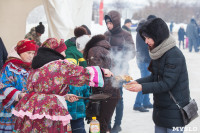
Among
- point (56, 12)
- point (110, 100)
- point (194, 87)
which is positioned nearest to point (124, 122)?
point (110, 100)

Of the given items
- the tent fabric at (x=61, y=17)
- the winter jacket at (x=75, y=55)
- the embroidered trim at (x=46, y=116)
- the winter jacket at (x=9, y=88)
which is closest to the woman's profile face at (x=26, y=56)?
the winter jacket at (x=9, y=88)

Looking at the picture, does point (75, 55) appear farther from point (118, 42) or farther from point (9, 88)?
point (118, 42)

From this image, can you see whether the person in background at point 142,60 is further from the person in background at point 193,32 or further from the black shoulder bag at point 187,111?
the person in background at point 193,32

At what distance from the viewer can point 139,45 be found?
21.1 feet

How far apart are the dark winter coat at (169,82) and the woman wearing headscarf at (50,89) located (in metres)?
0.64

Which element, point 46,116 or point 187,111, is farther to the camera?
point 187,111

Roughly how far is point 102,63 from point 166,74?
53.2 inches

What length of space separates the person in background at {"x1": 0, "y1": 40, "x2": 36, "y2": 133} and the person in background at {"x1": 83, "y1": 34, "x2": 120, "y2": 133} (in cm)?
82

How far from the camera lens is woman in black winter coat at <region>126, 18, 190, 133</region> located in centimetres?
278

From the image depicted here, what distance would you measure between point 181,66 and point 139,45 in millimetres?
3673

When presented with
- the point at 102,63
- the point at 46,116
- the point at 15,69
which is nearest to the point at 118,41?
the point at 102,63

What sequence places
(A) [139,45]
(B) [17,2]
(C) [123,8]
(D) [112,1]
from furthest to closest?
(D) [112,1], (C) [123,8], (B) [17,2], (A) [139,45]

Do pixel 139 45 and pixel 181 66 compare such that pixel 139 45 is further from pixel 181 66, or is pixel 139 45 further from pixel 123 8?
pixel 123 8

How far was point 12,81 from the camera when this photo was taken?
3436 mm
